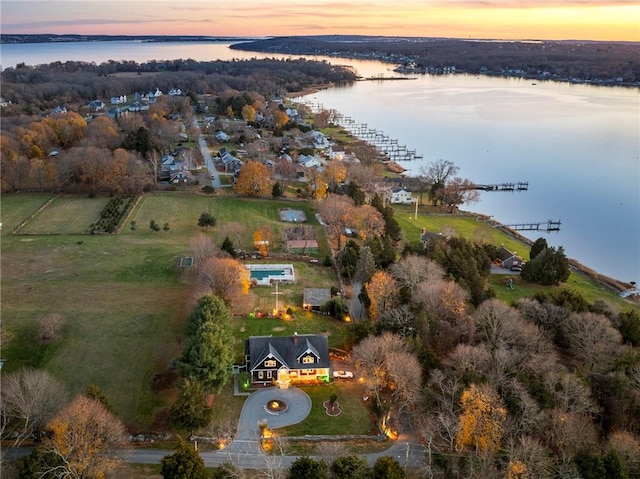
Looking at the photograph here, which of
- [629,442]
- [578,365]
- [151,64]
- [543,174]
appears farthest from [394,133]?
[151,64]

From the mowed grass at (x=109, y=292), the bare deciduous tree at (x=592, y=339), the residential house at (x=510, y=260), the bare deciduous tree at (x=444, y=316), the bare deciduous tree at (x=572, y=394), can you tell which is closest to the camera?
the bare deciduous tree at (x=572, y=394)

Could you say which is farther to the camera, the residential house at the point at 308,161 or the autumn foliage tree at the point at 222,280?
the residential house at the point at 308,161

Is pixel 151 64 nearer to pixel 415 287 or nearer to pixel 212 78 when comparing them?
pixel 212 78

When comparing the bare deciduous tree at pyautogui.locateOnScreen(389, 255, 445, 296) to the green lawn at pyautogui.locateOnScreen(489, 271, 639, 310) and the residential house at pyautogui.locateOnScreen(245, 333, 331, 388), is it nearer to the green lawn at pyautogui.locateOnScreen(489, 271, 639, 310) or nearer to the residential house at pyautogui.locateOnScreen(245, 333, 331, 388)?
the green lawn at pyautogui.locateOnScreen(489, 271, 639, 310)

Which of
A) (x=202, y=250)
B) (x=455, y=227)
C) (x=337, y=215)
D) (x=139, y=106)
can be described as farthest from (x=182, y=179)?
(x=139, y=106)

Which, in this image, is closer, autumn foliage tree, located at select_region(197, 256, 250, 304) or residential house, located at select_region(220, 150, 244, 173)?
autumn foliage tree, located at select_region(197, 256, 250, 304)

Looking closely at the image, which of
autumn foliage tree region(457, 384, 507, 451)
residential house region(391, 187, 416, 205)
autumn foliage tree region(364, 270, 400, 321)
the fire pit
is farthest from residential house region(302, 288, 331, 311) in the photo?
residential house region(391, 187, 416, 205)

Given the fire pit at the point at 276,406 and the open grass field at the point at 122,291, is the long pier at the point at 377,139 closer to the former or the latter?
the open grass field at the point at 122,291

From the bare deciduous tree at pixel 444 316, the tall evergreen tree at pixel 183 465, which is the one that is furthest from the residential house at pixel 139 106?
the tall evergreen tree at pixel 183 465
